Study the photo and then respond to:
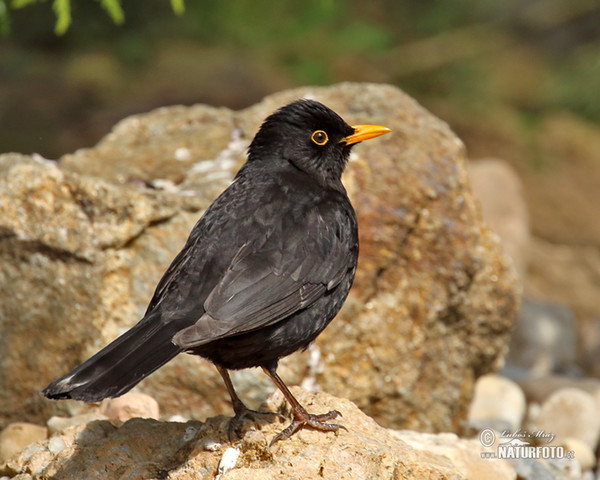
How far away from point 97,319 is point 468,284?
2625 mm

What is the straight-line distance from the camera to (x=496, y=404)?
6777 mm

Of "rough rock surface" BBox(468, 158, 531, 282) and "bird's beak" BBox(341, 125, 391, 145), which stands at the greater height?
"rough rock surface" BBox(468, 158, 531, 282)

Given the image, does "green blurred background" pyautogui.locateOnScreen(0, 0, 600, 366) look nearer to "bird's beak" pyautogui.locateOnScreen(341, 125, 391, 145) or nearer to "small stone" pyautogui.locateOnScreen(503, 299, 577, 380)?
"small stone" pyautogui.locateOnScreen(503, 299, 577, 380)

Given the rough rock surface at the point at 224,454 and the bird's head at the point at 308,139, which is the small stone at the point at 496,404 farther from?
the bird's head at the point at 308,139

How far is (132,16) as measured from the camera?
992 centimetres

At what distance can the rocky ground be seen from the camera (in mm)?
5238

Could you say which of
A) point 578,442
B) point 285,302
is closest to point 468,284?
point 578,442

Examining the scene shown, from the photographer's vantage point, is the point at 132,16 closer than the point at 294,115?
No

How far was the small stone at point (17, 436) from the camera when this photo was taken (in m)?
4.88

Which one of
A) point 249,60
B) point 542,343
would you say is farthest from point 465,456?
point 249,60

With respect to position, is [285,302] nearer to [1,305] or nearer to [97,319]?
[97,319]

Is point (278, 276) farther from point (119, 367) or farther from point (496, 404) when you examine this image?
point (496, 404)

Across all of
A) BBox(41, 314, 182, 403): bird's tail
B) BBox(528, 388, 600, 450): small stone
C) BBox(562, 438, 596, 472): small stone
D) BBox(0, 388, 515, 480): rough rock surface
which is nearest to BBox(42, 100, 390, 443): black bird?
BBox(41, 314, 182, 403): bird's tail

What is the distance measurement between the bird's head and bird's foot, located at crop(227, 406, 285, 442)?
1.31 m
